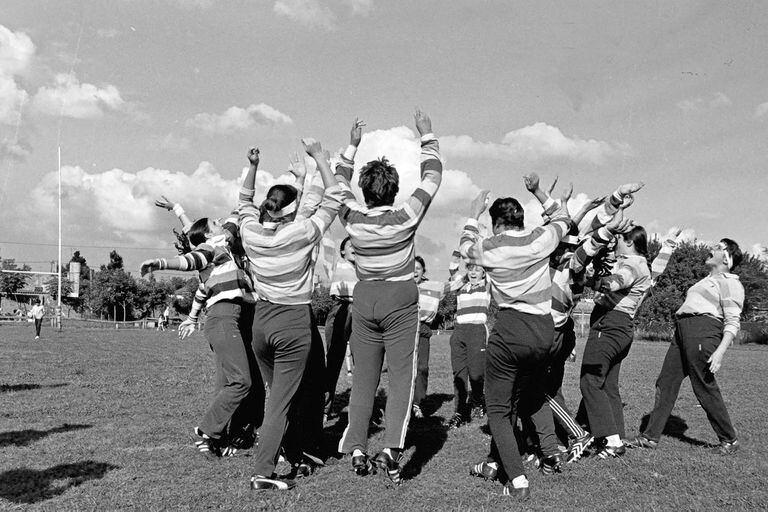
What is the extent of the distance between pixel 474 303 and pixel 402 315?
4275mm

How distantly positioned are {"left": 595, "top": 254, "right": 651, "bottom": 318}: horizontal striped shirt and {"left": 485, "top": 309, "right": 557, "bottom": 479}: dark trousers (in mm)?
1703

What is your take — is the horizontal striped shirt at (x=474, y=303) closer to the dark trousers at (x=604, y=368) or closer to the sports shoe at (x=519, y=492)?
the dark trousers at (x=604, y=368)

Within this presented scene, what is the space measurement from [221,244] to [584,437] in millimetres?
4495

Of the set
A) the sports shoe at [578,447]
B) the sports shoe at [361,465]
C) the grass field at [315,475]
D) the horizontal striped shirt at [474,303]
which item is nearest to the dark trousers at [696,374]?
the grass field at [315,475]

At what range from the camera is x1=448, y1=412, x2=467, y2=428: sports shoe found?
28.0ft

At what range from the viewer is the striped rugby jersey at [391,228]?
5.45 m

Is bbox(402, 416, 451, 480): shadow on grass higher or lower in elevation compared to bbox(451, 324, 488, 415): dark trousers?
lower

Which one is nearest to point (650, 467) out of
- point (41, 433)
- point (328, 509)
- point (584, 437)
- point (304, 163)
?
point (584, 437)

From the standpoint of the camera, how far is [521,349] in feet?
17.2

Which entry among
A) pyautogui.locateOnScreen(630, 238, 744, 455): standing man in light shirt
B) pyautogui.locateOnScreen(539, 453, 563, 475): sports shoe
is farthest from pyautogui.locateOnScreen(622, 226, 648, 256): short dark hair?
pyautogui.locateOnScreen(539, 453, 563, 475): sports shoe

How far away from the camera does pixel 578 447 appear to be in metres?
6.48

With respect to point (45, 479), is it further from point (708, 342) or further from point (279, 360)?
point (708, 342)

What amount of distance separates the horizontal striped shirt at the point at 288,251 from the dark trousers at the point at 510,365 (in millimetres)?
1805

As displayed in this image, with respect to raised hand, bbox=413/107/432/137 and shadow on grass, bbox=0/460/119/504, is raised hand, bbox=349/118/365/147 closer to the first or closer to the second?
raised hand, bbox=413/107/432/137
